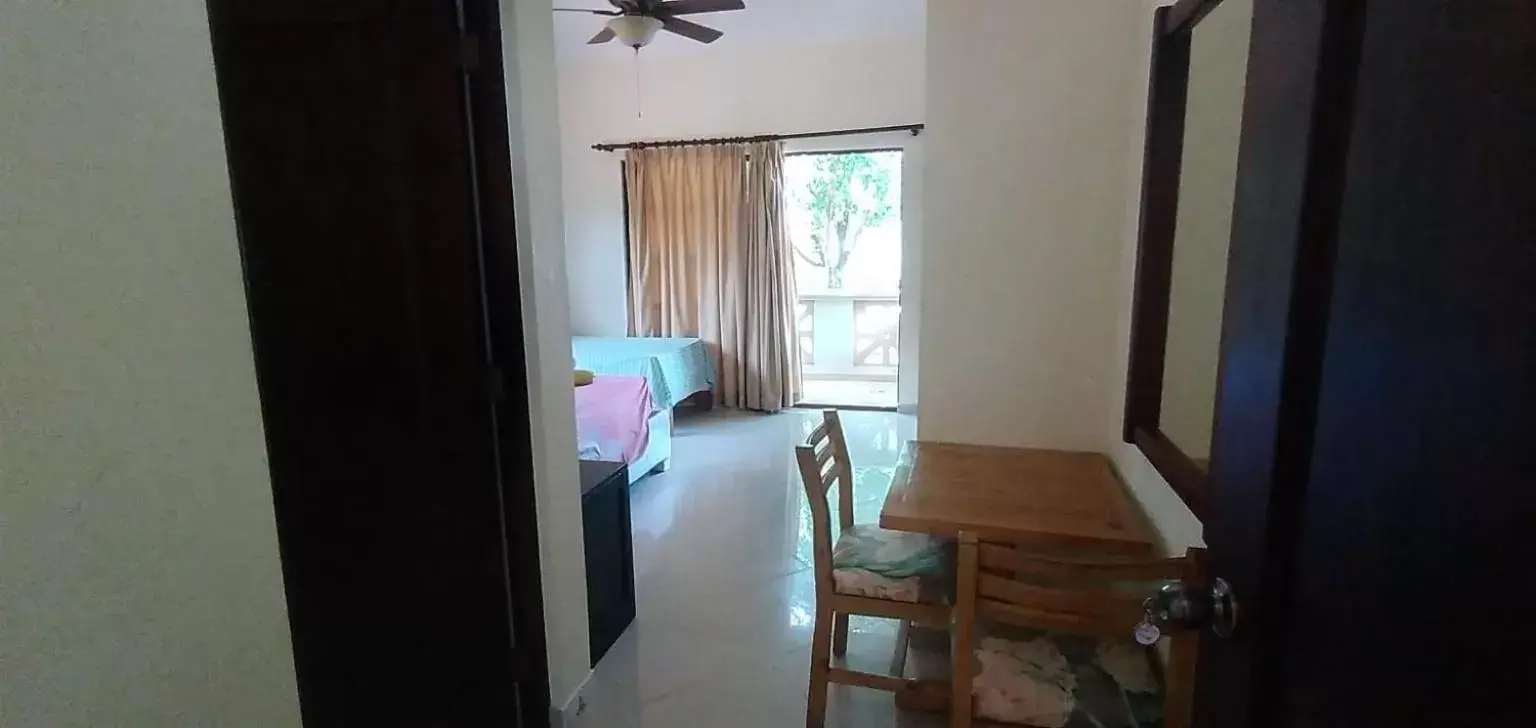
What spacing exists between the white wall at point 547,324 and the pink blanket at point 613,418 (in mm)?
1158

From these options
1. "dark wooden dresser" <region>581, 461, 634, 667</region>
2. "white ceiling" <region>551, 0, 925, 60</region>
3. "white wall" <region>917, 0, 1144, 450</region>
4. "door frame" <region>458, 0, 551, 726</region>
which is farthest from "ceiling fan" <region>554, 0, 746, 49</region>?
"dark wooden dresser" <region>581, 461, 634, 667</region>

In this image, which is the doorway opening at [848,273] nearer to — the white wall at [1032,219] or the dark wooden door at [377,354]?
the white wall at [1032,219]

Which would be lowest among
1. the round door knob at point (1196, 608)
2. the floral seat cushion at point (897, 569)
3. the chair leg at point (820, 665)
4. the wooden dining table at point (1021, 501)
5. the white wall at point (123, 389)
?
the chair leg at point (820, 665)

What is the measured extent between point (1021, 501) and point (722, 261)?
397 cm

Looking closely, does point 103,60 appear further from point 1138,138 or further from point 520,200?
point 1138,138

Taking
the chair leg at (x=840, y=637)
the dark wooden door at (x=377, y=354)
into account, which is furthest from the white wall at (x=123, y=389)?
the chair leg at (x=840, y=637)

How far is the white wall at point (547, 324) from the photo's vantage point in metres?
1.70

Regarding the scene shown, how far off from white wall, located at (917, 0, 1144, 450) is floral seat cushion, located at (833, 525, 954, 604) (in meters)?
0.61

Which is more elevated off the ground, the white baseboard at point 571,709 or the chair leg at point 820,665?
the chair leg at point 820,665

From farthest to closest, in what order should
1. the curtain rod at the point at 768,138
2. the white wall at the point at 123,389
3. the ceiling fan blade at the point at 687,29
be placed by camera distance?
the curtain rod at the point at 768,138 → the ceiling fan blade at the point at 687,29 → the white wall at the point at 123,389

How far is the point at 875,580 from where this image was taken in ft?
6.18

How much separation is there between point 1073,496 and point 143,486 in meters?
1.91

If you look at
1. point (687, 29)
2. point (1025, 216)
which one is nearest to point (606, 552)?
point (1025, 216)

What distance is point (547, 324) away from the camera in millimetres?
1841
